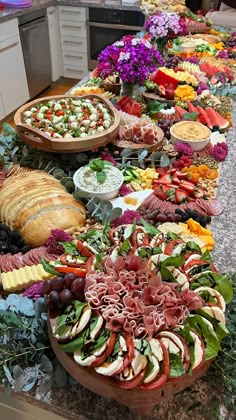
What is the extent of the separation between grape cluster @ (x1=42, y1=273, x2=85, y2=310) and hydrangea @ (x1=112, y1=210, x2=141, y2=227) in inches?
15.5

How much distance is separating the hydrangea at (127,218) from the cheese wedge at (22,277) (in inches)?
11.2

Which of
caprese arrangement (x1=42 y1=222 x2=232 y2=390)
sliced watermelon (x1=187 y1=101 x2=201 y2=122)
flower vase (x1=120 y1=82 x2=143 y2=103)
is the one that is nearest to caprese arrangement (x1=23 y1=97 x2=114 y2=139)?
flower vase (x1=120 y1=82 x2=143 y2=103)

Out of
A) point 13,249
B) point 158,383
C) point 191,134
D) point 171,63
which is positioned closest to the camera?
point 158,383

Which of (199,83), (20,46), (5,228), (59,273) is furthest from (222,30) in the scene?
(59,273)

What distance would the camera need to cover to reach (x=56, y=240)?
109cm

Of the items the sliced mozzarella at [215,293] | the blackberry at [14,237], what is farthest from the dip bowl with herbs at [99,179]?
the sliced mozzarella at [215,293]

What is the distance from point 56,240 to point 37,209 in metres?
0.13

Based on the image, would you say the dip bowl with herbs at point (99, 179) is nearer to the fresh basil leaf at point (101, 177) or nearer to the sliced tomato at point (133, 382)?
the fresh basil leaf at point (101, 177)

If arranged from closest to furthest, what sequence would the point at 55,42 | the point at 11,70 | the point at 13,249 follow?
the point at 13,249 → the point at 11,70 → the point at 55,42

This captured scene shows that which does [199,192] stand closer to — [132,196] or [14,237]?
[132,196]

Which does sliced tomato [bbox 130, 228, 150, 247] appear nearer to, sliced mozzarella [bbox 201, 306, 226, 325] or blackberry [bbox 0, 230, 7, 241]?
sliced mozzarella [bbox 201, 306, 226, 325]

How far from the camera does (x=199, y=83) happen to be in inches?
87.6

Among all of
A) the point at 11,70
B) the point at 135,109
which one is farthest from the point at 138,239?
the point at 11,70

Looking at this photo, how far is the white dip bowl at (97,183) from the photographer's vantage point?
1.28 meters
